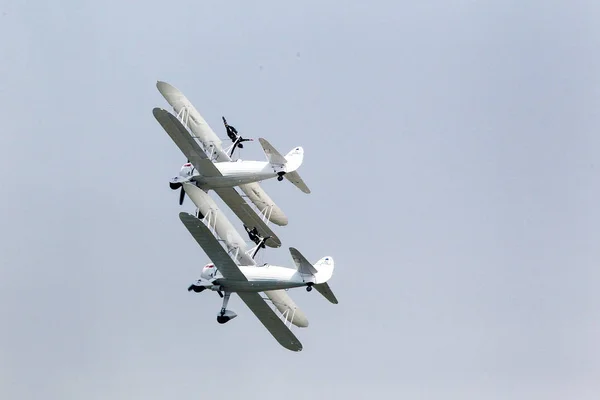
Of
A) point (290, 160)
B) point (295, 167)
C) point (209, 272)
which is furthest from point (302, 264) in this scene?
point (290, 160)

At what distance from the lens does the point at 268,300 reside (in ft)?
226

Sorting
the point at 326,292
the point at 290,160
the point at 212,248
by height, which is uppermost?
the point at 290,160

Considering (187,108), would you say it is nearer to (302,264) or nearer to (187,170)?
(187,170)

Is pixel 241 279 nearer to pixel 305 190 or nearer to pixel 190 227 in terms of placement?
pixel 190 227

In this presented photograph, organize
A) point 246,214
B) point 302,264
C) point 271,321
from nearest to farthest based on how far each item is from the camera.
Result: point 302,264, point 271,321, point 246,214

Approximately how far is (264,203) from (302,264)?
1092 cm

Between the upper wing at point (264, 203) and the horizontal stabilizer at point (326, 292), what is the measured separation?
7136 mm

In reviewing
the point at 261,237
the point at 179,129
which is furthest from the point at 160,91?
the point at 261,237

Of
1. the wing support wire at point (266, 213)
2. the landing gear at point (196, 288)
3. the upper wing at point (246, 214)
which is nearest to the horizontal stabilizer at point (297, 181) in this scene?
the wing support wire at point (266, 213)

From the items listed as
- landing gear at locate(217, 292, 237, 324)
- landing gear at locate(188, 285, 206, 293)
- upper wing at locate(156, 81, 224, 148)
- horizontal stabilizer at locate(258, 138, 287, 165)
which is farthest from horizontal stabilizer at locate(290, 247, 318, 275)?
upper wing at locate(156, 81, 224, 148)

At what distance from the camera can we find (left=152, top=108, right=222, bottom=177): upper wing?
218 ft

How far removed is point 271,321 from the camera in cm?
6831

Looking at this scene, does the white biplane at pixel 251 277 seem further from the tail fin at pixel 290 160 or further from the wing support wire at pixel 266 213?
the wing support wire at pixel 266 213

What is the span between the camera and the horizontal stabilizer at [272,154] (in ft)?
222
